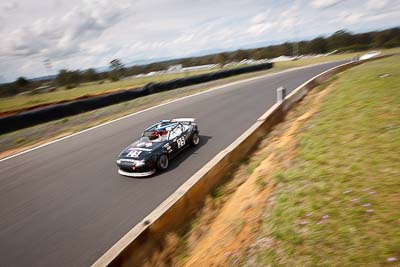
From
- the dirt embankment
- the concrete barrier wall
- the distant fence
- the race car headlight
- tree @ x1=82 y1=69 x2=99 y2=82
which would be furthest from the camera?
tree @ x1=82 y1=69 x2=99 y2=82

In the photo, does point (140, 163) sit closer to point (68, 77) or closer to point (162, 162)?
point (162, 162)

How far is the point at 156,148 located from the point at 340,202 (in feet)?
15.5

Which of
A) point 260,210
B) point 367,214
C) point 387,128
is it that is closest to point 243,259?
point 260,210

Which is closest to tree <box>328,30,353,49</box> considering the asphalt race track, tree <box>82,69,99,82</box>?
tree <box>82,69,99,82</box>

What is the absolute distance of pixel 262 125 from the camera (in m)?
9.14

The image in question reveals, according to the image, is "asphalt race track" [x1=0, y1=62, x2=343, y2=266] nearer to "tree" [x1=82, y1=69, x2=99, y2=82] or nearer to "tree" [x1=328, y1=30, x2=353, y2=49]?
"tree" [x1=82, y1=69, x2=99, y2=82]

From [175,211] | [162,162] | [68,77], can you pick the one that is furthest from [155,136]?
[68,77]

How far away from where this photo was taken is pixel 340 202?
390 centimetres

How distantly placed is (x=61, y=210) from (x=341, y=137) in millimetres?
6694

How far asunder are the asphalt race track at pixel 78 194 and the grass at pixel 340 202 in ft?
9.04

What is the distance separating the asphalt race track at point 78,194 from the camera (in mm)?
4785

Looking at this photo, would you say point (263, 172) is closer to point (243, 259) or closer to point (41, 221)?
point (243, 259)

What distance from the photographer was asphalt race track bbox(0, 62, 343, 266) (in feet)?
15.7

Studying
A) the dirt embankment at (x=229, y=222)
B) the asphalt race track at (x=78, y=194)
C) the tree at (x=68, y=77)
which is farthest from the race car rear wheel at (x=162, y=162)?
the tree at (x=68, y=77)
